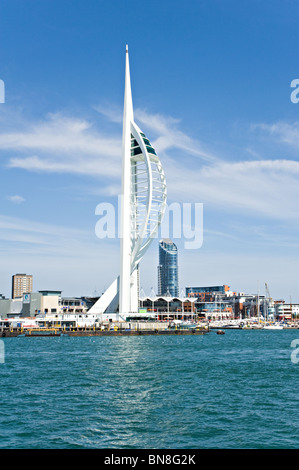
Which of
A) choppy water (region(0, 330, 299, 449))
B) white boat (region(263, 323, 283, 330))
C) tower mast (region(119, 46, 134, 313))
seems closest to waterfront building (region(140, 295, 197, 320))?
white boat (region(263, 323, 283, 330))

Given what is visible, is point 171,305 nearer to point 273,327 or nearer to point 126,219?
point 273,327

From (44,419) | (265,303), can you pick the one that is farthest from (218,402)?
(265,303)

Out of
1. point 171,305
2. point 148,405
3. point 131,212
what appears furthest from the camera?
point 171,305

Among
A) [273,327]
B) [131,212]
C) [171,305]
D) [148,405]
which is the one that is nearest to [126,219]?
[131,212]

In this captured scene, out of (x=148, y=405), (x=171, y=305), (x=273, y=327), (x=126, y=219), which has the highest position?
(x=126, y=219)

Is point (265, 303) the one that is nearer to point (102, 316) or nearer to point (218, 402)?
point (102, 316)

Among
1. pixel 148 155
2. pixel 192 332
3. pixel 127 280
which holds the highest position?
pixel 148 155

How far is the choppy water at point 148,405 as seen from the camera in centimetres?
1634

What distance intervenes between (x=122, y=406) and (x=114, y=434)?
4789mm

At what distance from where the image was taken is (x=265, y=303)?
7343 inches

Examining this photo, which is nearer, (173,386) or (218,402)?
(218,402)

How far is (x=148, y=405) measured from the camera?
21.8 meters
